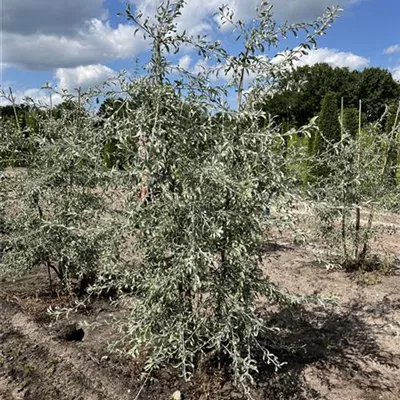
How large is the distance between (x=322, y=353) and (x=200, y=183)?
206cm

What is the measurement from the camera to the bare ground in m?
→ 2.94

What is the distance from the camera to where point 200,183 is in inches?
93.0

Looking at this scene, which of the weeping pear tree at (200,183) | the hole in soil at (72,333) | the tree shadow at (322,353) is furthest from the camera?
the hole in soil at (72,333)

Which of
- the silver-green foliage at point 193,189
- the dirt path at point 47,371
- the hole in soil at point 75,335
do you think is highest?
the silver-green foliage at point 193,189

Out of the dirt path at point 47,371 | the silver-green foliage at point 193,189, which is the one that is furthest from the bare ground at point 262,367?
the silver-green foliage at point 193,189

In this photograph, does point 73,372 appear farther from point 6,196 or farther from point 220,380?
point 6,196

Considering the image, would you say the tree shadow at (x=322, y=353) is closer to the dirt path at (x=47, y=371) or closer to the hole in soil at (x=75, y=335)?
the dirt path at (x=47, y=371)

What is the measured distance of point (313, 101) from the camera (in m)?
40.5

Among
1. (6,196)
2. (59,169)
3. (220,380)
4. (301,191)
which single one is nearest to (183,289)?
(220,380)

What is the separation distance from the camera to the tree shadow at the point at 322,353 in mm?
3016

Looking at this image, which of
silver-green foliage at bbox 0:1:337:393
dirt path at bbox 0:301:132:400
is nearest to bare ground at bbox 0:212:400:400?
dirt path at bbox 0:301:132:400

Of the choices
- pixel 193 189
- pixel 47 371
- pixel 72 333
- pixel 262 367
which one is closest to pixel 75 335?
pixel 72 333

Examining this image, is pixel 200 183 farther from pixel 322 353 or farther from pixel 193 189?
pixel 322 353

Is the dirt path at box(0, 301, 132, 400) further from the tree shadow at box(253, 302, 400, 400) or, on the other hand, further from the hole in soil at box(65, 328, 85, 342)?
the tree shadow at box(253, 302, 400, 400)
